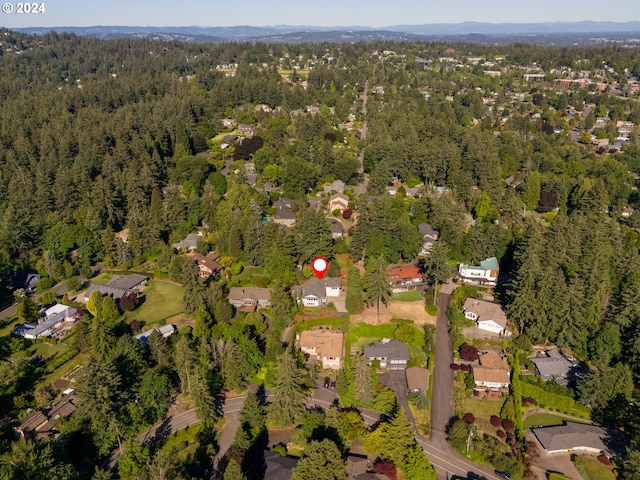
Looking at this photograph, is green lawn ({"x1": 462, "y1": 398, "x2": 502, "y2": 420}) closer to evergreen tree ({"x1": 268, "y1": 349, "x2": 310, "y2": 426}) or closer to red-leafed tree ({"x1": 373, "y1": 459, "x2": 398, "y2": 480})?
red-leafed tree ({"x1": 373, "y1": 459, "x2": 398, "y2": 480})

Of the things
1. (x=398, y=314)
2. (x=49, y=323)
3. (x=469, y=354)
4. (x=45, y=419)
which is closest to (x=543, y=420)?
(x=469, y=354)

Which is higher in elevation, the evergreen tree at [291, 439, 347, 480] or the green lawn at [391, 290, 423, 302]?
the evergreen tree at [291, 439, 347, 480]

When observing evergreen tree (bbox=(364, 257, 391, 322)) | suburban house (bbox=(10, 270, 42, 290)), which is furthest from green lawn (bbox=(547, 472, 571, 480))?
suburban house (bbox=(10, 270, 42, 290))

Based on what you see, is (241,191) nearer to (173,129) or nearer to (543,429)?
(173,129)

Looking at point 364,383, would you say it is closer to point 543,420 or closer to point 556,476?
point 543,420

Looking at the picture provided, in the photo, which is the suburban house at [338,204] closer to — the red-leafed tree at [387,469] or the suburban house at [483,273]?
the suburban house at [483,273]

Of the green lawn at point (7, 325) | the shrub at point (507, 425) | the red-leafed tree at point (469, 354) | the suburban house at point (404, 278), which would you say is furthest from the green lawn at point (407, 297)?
the green lawn at point (7, 325)
